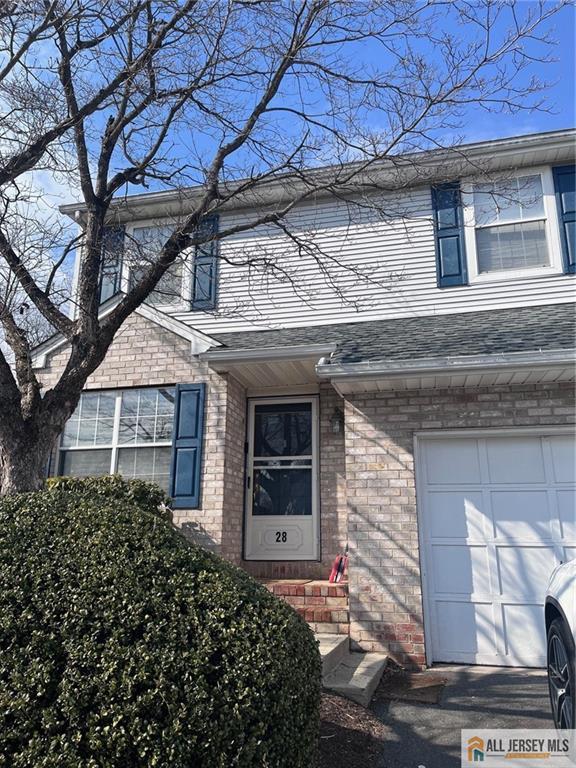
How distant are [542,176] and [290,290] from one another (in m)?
3.93

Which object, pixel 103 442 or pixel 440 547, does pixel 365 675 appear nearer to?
pixel 440 547

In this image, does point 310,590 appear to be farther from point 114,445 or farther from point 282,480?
point 114,445

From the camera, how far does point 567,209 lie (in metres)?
7.91

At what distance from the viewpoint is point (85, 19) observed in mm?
5863

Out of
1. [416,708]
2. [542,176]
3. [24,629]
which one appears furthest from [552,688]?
[542,176]

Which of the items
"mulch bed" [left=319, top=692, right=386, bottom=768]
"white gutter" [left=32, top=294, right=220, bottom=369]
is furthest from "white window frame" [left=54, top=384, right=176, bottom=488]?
"mulch bed" [left=319, top=692, right=386, bottom=768]

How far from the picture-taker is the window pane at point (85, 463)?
296 inches

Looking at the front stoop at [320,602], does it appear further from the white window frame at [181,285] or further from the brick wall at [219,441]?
the white window frame at [181,285]

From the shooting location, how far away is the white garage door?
5.72 meters

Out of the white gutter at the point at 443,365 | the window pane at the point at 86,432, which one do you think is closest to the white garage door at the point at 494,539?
the white gutter at the point at 443,365

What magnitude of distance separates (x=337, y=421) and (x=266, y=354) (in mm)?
1379

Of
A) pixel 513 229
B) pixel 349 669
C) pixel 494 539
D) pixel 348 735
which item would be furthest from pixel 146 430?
pixel 513 229

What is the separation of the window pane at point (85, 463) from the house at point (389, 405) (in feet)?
0.07

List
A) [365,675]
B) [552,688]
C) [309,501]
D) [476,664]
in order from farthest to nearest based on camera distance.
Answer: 1. [309,501]
2. [476,664]
3. [365,675]
4. [552,688]
